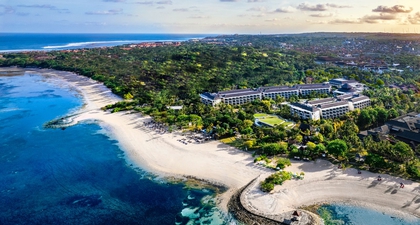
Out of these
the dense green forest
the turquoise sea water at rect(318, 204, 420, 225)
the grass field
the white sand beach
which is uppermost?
the dense green forest

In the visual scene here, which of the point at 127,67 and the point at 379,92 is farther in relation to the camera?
the point at 127,67

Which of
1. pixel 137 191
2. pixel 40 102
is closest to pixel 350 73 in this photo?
pixel 137 191

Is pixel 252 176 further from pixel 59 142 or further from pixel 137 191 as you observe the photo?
pixel 59 142

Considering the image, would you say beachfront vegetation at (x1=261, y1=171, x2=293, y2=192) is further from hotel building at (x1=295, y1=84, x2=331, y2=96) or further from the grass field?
hotel building at (x1=295, y1=84, x2=331, y2=96)

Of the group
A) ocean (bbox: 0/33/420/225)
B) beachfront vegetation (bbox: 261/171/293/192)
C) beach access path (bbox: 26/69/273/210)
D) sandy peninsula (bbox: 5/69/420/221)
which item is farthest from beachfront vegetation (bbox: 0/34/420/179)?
ocean (bbox: 0/33/420/225)

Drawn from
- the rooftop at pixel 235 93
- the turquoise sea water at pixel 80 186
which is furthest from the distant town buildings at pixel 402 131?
the rooftop at pixel 235 93

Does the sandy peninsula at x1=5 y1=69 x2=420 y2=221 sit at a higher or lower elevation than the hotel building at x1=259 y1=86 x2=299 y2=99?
lower
